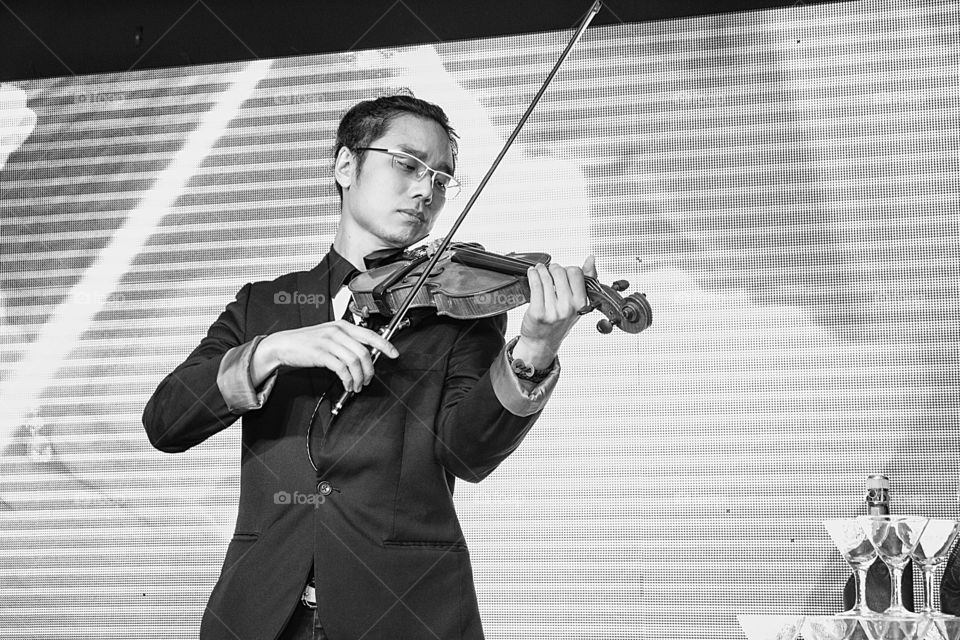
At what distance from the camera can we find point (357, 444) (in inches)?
60.0

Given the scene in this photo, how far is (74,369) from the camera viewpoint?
311cm

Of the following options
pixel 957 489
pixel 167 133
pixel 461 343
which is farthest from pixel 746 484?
pixel 167 133

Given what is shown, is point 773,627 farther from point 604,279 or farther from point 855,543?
point 604,279

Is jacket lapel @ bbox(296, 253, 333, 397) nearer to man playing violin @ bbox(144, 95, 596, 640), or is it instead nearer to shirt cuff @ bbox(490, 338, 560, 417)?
man playing violin @ bbox(144, 95, 596, 640)

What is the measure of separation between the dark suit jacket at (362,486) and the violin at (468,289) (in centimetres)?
6

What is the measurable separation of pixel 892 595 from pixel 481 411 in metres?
0.58

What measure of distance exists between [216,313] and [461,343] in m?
1.58

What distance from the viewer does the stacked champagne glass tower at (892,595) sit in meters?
1.23

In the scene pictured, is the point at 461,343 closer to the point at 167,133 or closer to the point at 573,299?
the point at 573,299

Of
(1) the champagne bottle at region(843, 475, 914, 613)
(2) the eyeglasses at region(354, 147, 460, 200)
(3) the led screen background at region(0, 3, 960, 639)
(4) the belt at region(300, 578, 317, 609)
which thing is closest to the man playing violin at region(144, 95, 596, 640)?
(4) the belt at region(300, 578, 317, 609)

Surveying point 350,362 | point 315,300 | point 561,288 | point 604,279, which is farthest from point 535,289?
point 604,279

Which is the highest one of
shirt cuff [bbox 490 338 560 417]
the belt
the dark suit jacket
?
shirt cuff [bbox 490 338 560 417]

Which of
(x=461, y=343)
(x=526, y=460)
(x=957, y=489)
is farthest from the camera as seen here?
(x=526, y=460)

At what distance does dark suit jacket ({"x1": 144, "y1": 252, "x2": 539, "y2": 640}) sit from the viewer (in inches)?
57.5
